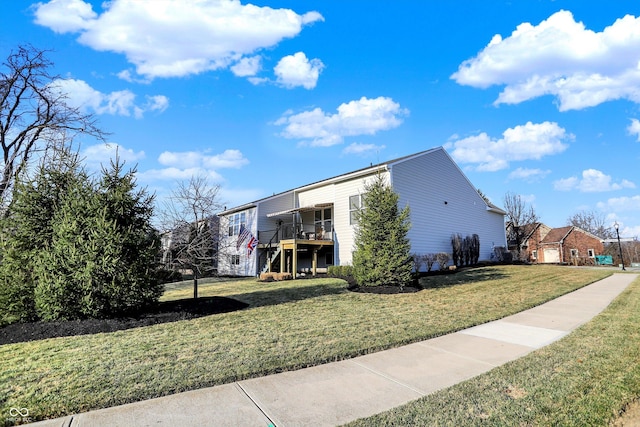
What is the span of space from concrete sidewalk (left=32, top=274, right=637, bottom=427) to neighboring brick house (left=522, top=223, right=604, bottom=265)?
3883 cm

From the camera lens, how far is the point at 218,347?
5.08 meters

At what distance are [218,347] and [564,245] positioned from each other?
44.1 meters

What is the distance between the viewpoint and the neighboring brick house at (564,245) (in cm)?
3753

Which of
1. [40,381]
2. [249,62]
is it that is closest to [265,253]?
[249,62]

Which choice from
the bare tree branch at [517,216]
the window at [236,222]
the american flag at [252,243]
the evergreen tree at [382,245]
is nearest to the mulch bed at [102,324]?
the evergreen tree at [382,245]

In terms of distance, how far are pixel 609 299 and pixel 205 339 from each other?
434 inches

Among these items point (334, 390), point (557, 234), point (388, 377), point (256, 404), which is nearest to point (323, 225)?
point (388, 377)

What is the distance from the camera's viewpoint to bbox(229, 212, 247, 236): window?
80.6 ft

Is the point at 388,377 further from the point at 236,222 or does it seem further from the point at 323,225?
the point at 236,222

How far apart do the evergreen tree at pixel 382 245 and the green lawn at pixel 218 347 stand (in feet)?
5.60

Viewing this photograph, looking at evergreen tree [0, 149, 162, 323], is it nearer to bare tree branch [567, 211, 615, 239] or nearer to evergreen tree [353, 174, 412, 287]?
evergreen tree [353, 174, 412, 287]

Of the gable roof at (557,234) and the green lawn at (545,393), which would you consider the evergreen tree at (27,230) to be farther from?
the gable roof at (557,234)

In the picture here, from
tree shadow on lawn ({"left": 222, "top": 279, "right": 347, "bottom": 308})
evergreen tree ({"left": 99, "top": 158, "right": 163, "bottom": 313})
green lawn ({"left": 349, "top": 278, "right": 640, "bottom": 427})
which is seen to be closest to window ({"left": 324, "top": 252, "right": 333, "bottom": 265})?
tree shadow on lawn ({"left": 222, "top": 279, "right": 347, "bottom": 308})

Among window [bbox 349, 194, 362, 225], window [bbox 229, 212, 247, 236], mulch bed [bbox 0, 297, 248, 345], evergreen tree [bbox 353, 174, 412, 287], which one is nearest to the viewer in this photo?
mulch bed [bbox 0, 297, 248, 345]
